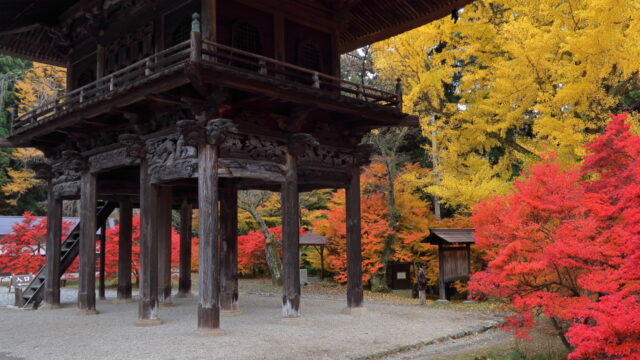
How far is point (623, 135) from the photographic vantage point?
9609mm

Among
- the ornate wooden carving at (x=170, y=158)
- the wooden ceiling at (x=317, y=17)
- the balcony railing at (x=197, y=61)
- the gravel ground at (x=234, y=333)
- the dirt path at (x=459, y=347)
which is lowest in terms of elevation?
the dirt path at (x=459, y=347)

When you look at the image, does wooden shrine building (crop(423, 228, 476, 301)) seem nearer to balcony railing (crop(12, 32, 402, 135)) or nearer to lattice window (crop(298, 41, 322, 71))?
balcony railing (crop(12, 32, 402, 135))

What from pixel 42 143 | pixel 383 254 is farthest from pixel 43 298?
pixel 383 254

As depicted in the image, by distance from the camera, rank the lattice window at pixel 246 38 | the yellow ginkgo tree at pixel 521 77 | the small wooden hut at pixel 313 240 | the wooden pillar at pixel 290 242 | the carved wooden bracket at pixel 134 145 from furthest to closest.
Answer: the small wooden hut at pixel 313 240 → the yellow ginkgo tree at pixel 521 77 → the carved wooden bracket at pixel 134 145 → the wooden pillar at pixel 290 242 → the lattice window at pixel 246 38

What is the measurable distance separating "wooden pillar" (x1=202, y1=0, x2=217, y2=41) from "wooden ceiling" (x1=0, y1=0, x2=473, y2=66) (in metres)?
1.17

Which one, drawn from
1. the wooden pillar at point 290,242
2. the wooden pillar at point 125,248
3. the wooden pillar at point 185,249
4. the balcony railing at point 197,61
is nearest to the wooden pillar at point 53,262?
the wooden pillar at point 125,248

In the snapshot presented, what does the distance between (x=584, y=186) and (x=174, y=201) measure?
14.7 m

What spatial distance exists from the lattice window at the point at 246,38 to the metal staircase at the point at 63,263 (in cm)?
951

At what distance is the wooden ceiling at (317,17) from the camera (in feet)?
46.6

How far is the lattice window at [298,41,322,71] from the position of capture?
45.8 ft

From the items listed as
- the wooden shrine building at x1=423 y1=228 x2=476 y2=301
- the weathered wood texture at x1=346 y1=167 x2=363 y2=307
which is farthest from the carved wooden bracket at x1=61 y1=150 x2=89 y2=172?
the wooden shrine building at x1=423 y1=228 x2=476 y2=301

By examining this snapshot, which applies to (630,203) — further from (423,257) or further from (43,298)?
(43,298)

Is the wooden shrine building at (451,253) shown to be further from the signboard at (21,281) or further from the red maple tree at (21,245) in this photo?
Answer: the red maple tree at (21,245)

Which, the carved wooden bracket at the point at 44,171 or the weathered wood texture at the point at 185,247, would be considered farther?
the weathered wood texture at the point at 185,247
